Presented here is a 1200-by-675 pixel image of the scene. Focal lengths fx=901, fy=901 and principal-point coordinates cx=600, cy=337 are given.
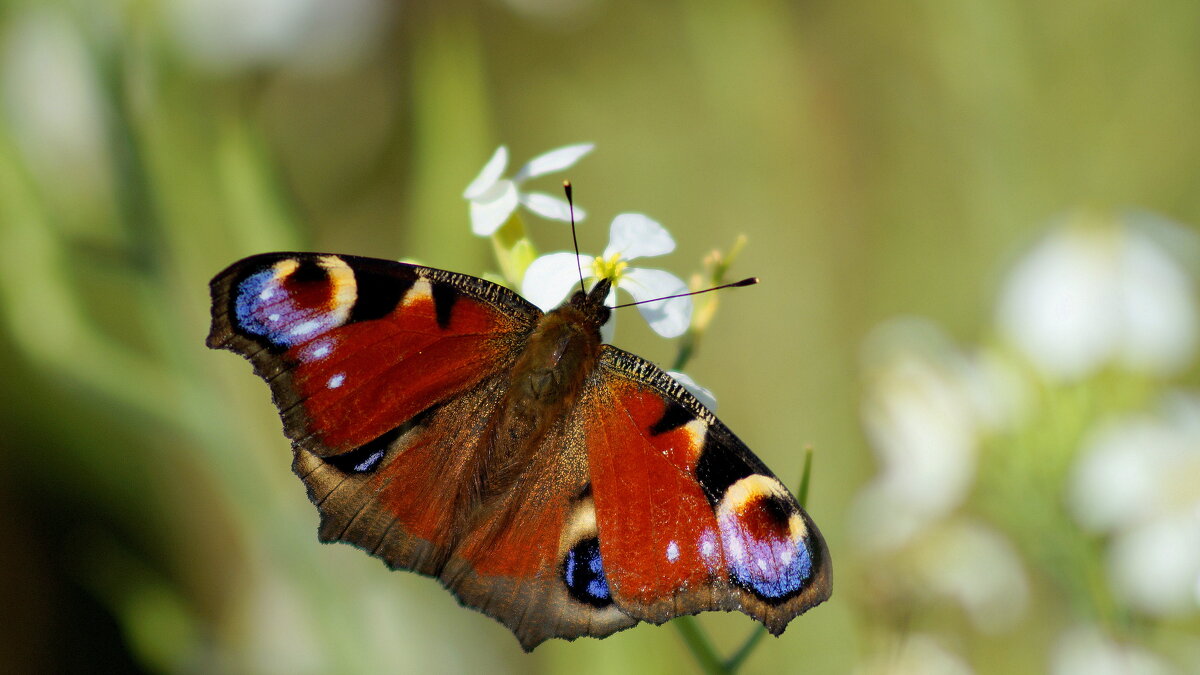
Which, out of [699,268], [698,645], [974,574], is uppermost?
[698,645]

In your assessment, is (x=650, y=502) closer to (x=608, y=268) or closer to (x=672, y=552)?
(x=672, y=552)


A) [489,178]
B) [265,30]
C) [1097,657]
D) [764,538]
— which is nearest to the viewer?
[764,538]

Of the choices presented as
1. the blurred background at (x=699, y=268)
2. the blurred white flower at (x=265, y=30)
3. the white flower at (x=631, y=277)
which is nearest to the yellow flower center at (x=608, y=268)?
the white flower at (x=631, y=277)

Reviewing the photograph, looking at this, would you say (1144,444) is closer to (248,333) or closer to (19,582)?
(248,333)

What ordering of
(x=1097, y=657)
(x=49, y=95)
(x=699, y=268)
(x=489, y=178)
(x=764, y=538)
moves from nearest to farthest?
(x=764, y=538)
(x=489, y=178)
(x=1097, y=657)
(x=49, y=95)
(x=699, y=268)

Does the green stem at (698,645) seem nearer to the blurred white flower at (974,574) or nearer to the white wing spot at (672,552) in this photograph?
the white wing spot at (672,552)

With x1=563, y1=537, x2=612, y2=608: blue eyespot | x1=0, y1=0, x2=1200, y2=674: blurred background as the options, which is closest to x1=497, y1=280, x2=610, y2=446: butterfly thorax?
x1=563, y1=537, x2=612, y2=608: blue eyespot

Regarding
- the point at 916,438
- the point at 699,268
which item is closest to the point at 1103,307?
the point at 916,438
